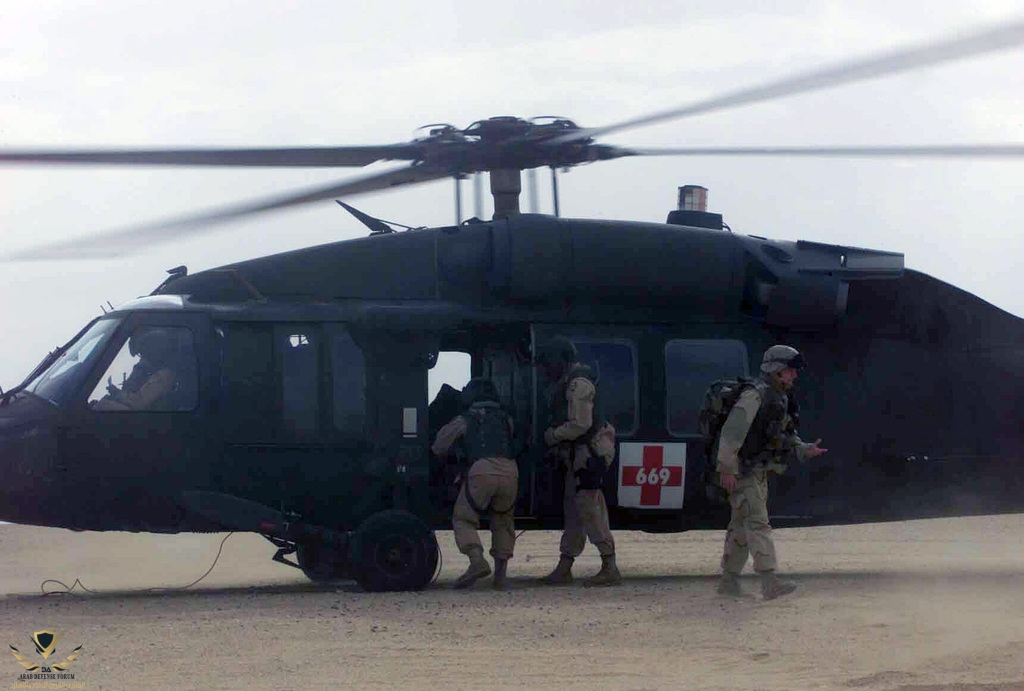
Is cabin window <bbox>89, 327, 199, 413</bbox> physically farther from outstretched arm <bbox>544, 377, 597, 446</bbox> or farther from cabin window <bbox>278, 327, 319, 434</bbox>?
outstretched arm <bbox>544, 377, 597, 446</bbox>

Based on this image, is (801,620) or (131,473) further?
(131,473)

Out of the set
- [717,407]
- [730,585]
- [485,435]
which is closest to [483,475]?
[485,435]

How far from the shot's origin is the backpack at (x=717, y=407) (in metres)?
8.80

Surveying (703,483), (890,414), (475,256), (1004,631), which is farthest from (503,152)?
(1004,631)

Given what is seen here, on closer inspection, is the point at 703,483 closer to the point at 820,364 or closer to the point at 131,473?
the point at 820,364

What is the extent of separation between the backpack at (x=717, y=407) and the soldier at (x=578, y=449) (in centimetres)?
84

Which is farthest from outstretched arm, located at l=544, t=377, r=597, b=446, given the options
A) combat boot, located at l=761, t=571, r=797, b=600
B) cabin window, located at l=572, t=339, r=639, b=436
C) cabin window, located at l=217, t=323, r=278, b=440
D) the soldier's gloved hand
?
cabin window, located at l=217, t=323, r=278, b=440

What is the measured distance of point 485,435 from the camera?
30.9ft

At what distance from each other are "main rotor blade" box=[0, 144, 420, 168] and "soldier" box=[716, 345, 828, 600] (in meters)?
2.77

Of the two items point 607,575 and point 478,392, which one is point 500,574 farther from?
point 478,392

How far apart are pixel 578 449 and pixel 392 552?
1428 millimetres

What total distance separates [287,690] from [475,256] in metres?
4.53

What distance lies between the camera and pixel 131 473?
9.24 metres

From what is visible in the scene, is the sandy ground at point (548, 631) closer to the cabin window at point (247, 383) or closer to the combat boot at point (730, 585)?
the combat boot at point (730, 585)
